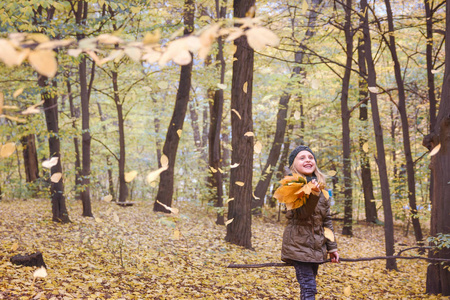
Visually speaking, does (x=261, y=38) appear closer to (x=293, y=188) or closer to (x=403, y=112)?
(x=293, y=188)

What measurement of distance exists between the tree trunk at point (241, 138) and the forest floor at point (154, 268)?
476 millimetres

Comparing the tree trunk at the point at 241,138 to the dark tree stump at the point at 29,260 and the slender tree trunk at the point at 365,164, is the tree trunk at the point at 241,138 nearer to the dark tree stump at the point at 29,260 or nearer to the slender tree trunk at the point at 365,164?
the dark tree stump at the point at 29,260

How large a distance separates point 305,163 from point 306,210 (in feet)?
1.40

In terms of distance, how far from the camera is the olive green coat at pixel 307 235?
3057mm

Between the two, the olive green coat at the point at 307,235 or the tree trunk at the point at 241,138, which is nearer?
the olive green coat at the point at 307,235

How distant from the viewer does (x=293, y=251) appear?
3084 mm

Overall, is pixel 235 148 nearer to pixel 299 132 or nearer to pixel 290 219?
pixel 290 219

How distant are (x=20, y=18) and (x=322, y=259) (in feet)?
19.1

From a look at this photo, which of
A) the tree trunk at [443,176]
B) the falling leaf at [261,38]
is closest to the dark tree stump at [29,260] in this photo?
the falling leaf at [261,38]

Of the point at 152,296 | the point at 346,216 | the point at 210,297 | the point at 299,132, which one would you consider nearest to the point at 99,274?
the point at 152,296

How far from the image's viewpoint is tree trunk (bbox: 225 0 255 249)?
673cm

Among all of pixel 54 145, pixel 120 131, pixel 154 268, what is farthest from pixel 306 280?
pixel 120 131

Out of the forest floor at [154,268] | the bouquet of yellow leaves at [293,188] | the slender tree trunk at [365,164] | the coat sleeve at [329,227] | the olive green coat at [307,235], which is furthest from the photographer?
the slender tree trunk at [365,164]

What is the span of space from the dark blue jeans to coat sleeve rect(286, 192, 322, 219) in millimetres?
427
